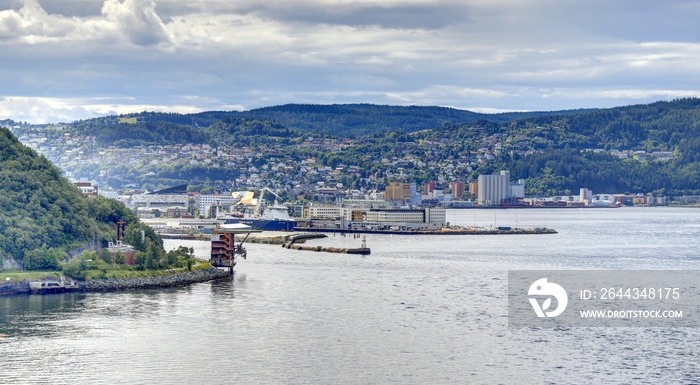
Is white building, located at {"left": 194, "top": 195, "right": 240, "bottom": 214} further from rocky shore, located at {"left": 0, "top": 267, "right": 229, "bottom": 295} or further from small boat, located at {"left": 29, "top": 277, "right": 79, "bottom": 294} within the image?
small boat, located at {"left": 29, "top": 277, "right": 79, "bottom": 294}

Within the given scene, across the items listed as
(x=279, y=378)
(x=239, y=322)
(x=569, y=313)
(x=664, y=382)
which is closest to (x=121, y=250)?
(x=239, y=322)

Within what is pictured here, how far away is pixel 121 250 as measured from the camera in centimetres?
5638

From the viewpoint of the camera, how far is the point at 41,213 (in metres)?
57.6

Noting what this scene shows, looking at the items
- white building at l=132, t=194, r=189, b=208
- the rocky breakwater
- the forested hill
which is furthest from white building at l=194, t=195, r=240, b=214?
the rocky breakwater

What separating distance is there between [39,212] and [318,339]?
80.7 ft

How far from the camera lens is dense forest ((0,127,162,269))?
5288 cm

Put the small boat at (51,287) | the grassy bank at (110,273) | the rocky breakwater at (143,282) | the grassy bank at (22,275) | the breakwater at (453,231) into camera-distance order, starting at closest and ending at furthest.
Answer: the small boat at (51,287) → the grassy bank at (22,275) → the grassy bank at (110,273) → the rocky breakwater at (143,282) → the breakwater at (453,231)

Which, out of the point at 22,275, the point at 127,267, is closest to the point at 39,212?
the point at 127,267

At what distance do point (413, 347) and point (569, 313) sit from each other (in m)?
9.56

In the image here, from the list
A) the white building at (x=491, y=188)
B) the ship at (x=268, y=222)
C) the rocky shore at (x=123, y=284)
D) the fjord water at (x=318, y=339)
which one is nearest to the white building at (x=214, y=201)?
the ship at (x=268, y=222)

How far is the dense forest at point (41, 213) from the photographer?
52875 millimetres

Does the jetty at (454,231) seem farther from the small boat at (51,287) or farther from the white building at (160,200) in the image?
the small boat at (51,287)

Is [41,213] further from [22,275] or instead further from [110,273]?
[22,275]

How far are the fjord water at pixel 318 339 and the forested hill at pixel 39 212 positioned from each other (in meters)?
5.63
